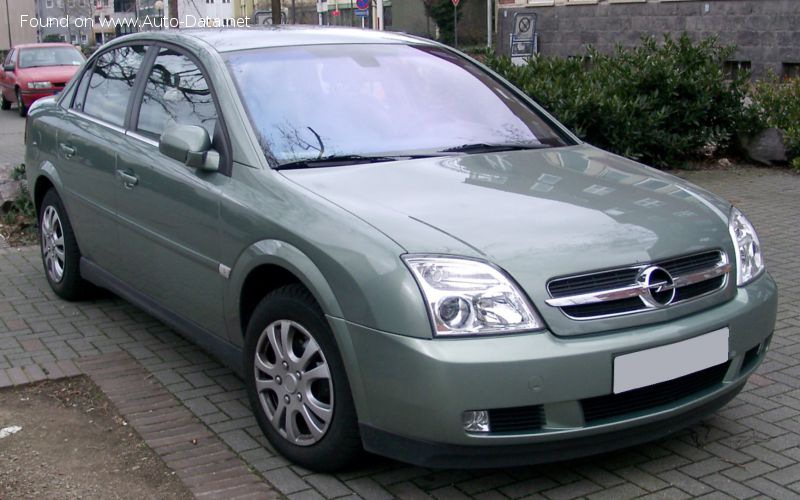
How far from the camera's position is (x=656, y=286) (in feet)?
11.4

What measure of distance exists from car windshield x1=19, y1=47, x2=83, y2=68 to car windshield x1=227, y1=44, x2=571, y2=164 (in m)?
21.8

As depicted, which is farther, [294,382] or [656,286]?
[294,382]

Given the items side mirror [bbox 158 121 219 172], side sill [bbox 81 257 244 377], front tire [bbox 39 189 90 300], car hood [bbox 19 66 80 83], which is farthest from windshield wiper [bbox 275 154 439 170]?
car hood [bbox 19 66 80 83]

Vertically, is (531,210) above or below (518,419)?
above

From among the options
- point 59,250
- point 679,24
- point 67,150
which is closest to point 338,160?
point 67,150

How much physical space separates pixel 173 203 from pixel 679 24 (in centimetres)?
2600

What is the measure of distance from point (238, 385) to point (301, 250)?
4.43ft

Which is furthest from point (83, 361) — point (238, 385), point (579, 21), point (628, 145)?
point (579, 21)

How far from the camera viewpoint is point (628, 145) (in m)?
10.1

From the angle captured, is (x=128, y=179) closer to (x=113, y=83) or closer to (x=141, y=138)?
(x=141, y=138)

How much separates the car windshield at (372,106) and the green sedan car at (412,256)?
0.04 feet

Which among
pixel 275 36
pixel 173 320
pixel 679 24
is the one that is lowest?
pixel 173 320

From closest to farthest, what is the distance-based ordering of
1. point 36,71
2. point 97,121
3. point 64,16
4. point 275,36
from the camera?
point 275,36, point 97,121, point 36,71, point 64,16

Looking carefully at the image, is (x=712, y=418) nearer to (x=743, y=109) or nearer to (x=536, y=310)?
(x=536, y=310)
